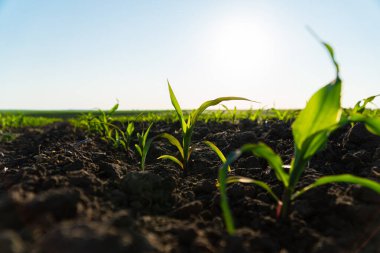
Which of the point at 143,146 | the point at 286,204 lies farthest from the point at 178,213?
the point at 143,146

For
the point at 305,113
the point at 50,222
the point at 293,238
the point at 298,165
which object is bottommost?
the point at 293,238

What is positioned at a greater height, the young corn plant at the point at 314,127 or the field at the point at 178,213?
the young corn plant at the point at 314,127

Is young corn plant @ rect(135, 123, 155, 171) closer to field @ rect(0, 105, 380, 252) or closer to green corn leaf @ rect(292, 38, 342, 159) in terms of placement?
field @ rect(0, 105, 380, 252)

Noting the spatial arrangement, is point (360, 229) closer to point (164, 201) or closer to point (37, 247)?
point (164, 201)

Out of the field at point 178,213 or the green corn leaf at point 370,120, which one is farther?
the green corn leaf at point 370,120

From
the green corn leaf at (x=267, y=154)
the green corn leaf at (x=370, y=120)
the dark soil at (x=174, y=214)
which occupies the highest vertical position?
the green corn leaf at (x=370, y=120)

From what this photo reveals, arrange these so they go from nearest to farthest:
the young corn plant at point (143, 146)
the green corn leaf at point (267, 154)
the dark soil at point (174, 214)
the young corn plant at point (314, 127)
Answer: the dark soil at point (174, 214) → the green corn leaf at point (267, 154) → the young corn plant at point (314, 127) → the young corn plant at point (143, 146)

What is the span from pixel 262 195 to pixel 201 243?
60 centimetres

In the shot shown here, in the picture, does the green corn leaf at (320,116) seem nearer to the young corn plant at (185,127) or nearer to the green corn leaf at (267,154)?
the green corn leaf at (267,154)

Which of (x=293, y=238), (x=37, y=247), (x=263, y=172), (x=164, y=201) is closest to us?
(x=37, y=247)

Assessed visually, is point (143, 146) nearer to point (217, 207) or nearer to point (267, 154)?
point (217, 207)

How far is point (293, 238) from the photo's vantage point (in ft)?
3.81

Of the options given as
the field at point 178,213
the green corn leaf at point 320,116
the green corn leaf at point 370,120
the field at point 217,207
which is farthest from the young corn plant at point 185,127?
the green corn leaf at point 370,120

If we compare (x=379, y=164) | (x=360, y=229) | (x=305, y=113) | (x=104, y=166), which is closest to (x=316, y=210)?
(x=360, y=229)
